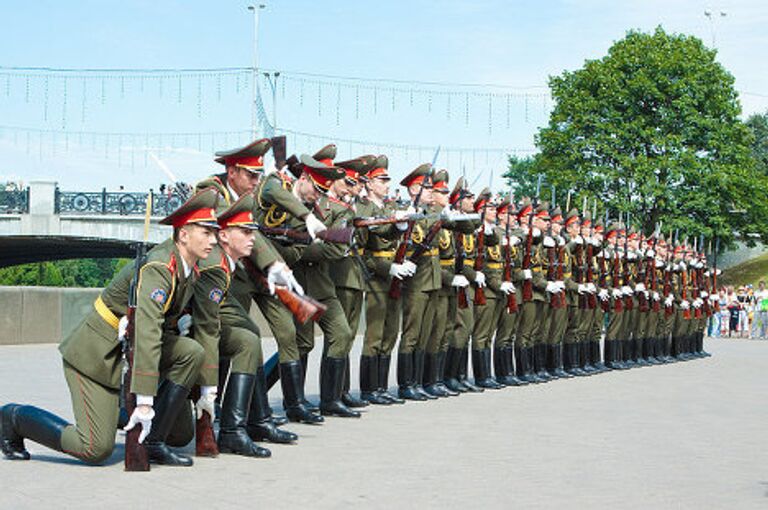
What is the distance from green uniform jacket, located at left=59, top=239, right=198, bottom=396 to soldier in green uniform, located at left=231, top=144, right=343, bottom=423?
1924mm

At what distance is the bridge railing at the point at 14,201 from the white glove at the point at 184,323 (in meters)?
46.5

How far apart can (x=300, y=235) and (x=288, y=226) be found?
11 cm

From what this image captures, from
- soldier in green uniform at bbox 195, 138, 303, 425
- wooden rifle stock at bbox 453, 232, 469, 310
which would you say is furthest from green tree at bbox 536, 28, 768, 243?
soldier in green uniform at bbox 195, 138, 303, 425

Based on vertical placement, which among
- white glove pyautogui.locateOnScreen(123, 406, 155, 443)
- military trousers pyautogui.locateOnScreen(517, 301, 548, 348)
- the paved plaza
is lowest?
the paved plaza

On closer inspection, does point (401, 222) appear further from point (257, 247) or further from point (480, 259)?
point (257, 247)

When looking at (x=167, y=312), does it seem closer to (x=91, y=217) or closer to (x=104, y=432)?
(x=104, y=432)

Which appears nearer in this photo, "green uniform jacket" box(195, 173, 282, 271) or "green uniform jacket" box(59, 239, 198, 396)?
"green uniform jacket" box(59, 239, 198, 396)

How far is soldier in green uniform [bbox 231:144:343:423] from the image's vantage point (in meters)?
9.81

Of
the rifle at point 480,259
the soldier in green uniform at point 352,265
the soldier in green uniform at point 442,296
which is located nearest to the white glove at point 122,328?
the soldier in green uniform at point 352,265

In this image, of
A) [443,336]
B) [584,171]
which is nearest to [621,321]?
[443,336]

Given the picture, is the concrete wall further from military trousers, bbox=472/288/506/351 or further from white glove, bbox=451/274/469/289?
white glove, bbox=451/274/469/289

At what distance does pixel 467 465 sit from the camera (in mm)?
8234

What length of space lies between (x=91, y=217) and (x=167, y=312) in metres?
46.0

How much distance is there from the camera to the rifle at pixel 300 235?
10.0 metres
